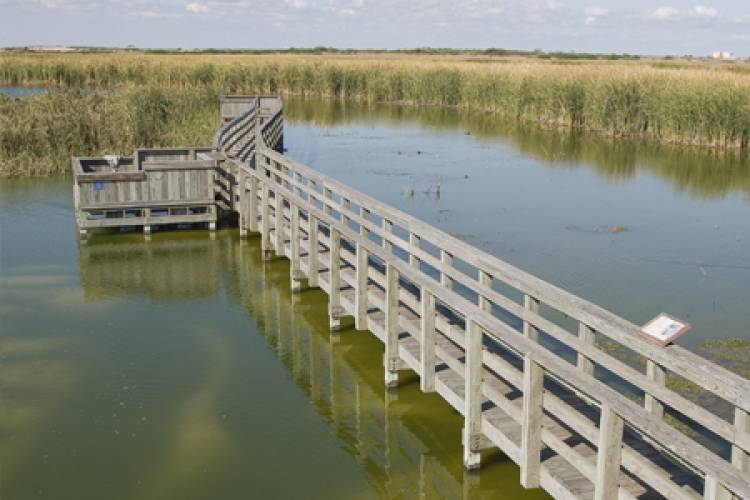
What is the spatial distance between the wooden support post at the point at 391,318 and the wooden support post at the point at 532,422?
8.90ft

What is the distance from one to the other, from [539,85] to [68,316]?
99.8 feet

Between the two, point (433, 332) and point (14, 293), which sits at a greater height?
point (433, 332)

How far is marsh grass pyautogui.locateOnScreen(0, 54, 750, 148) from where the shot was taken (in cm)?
2959

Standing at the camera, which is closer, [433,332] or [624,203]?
[433,332]

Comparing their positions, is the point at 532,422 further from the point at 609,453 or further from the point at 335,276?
the point at 335,276

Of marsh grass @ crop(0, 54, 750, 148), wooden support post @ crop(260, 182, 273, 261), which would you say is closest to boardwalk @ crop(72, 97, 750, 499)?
wooden support post @ crop(260, 182, 273, 261)

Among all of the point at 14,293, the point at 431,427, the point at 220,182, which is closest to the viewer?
the point at 431,427

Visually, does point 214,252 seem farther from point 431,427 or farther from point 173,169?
point 431,427

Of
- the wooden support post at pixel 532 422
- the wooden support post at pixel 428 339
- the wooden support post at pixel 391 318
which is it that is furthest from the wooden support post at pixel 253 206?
the wooden support post at pixel 532 422

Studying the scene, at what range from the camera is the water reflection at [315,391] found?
759 centimetres

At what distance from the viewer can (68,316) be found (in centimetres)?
1171

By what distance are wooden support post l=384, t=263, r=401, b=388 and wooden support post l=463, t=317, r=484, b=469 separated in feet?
5.73

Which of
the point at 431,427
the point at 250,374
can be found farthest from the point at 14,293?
the point at 431,427

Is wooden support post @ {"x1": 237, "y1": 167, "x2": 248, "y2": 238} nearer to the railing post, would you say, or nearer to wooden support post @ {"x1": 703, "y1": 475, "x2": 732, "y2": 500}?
the railing post
